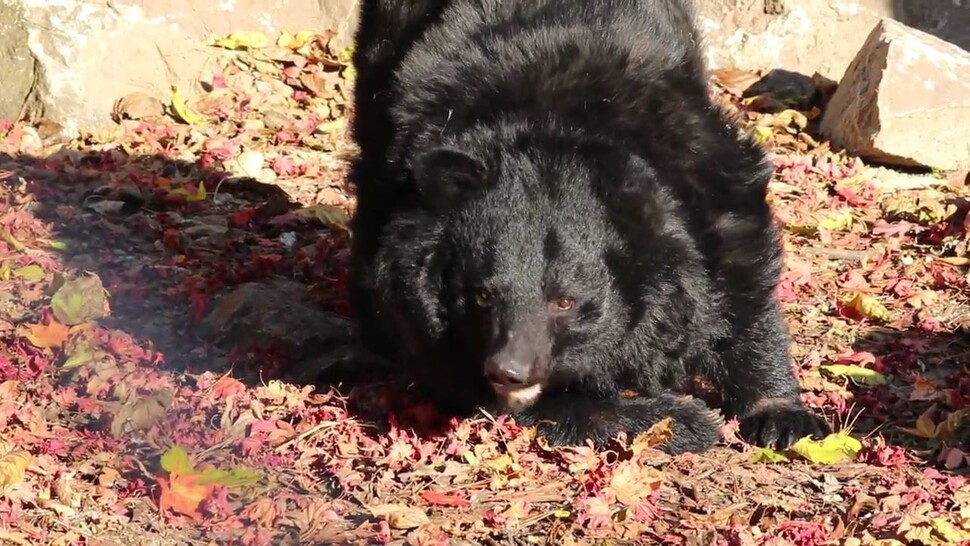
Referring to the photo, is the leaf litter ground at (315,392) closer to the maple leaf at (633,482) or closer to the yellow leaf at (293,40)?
the maple leaf at (633,482)

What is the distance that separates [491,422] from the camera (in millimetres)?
4691

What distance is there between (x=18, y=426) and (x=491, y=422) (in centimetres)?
161

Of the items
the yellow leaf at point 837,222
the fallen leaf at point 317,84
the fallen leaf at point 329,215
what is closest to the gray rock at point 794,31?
the yellow leaf at point 837,222

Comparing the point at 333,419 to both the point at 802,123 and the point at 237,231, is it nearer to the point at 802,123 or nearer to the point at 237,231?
the point at 237,231

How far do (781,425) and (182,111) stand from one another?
14.5ft

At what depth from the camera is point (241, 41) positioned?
8.12m

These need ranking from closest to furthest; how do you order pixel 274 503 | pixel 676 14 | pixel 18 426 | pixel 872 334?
pixel 274 503
pixel 18 426
pixel 676 14
pixel 872 334

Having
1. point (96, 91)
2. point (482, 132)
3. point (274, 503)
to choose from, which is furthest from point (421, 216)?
point (96, 91)

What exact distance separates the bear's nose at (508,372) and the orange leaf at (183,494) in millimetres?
943

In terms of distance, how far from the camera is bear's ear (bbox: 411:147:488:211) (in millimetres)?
4324

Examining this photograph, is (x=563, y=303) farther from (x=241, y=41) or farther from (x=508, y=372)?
(x=241, y=41)

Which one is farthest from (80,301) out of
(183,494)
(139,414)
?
(183,494)

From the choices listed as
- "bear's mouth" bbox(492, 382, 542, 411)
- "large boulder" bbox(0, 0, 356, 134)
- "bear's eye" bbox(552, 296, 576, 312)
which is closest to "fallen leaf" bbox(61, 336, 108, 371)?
"bear's mouth" bbox(492, 382, 542, 411)

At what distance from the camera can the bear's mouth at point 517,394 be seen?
4355 mm
